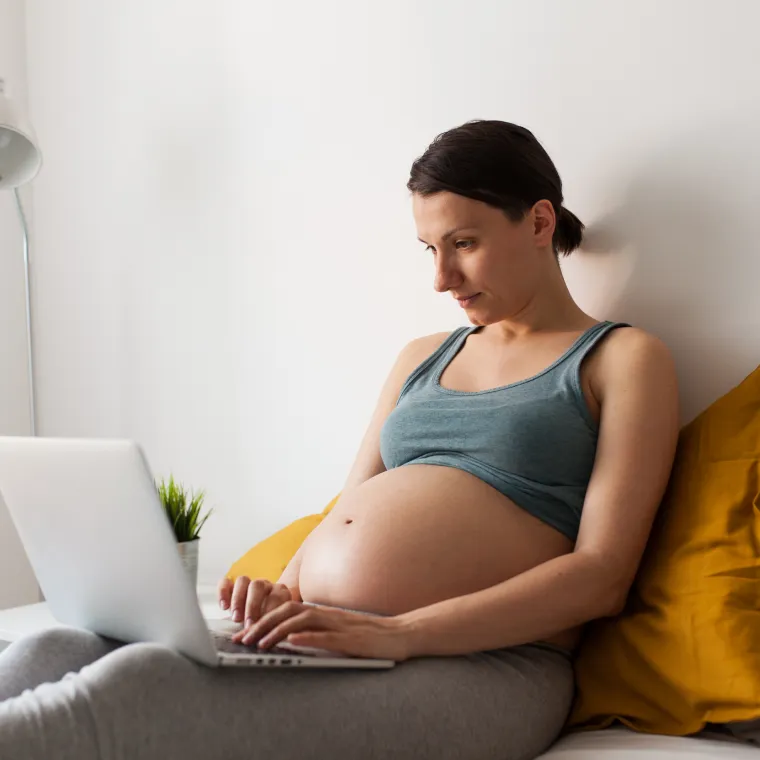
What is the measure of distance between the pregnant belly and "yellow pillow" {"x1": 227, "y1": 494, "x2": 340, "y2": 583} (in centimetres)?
32

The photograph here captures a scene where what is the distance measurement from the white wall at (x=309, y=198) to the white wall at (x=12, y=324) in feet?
0.19

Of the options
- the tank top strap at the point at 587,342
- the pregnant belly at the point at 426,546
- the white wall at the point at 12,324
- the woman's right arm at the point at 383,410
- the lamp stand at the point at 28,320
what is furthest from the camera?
the white wall at the point at 12,324

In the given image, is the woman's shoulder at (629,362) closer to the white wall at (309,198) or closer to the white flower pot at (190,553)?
the white wall at (309,198)

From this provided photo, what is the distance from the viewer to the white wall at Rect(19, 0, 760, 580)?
1478 mm

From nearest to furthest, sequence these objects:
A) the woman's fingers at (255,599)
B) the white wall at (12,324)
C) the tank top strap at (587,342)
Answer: the woman's fingers at (255,599), the tank top strap at (587,342), the white wall at (12,324)

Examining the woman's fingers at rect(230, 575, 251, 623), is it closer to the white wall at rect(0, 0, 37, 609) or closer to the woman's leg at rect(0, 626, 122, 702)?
the woman's leg at rect(0, 626, 122, 702)

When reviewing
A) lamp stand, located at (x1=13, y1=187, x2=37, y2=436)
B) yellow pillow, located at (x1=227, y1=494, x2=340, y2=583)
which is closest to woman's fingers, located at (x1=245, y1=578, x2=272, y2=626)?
yellow pillow, located at (x1=227, y1=494, x2=340, y2=583)

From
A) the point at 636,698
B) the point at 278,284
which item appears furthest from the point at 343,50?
the point at 636,698

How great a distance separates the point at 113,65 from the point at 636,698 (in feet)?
6.34

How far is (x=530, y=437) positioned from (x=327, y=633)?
43 cm

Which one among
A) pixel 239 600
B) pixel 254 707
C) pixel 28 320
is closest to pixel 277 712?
pixel 254 707

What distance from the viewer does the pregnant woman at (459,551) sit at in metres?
0.92

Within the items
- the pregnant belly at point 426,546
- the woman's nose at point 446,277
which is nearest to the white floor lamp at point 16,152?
the woman's nose at point 446,277

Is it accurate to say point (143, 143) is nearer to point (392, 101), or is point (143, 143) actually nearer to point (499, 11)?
point (392, 101)
